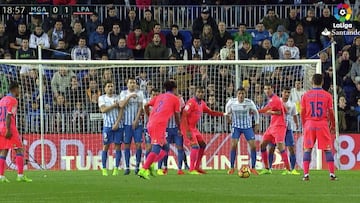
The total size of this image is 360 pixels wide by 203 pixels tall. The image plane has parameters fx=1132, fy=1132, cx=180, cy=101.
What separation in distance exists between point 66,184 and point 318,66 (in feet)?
34.5

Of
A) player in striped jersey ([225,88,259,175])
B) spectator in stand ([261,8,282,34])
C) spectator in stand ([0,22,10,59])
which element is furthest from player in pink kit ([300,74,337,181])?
spectator in stand ([0,22,10,59])

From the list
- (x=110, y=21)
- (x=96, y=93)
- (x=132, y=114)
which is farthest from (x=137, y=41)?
(x=132, y=114)

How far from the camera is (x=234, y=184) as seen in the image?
21.9 metres

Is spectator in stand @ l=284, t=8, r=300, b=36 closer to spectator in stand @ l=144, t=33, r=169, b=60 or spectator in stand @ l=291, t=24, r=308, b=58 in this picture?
spectator in stand @ l=291, t=24, r=308, b=58

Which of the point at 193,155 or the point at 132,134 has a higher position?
the point at 132,134

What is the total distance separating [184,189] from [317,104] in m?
4.14

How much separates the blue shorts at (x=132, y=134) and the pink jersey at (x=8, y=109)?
4.36m

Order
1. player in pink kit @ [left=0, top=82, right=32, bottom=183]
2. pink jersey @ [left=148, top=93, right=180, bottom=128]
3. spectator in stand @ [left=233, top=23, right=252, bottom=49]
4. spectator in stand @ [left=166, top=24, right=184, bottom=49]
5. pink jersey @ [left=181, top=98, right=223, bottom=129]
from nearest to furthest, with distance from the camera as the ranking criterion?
player in pink kit @ [left=0, top=82, right=32, bottom=183]
pink jersey @ [left=148, top=93, right=180, bottom=128]
pink jersey @ [left=181, top=98, right=223, bottom=129]
spectator in stand @ [left=166, top=24, right=184, bottom=49]
spectator in stand @ [left=233, top=23, right=252, bottom=49]

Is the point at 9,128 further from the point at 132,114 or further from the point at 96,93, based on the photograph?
the point at 96,93

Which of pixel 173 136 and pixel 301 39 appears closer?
pixel 173 136

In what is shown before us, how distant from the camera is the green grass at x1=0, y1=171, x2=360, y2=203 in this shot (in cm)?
1772

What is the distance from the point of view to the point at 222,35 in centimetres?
3397

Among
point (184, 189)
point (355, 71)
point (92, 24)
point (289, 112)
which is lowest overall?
point (184, 189)

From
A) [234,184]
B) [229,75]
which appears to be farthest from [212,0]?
[234,184]
